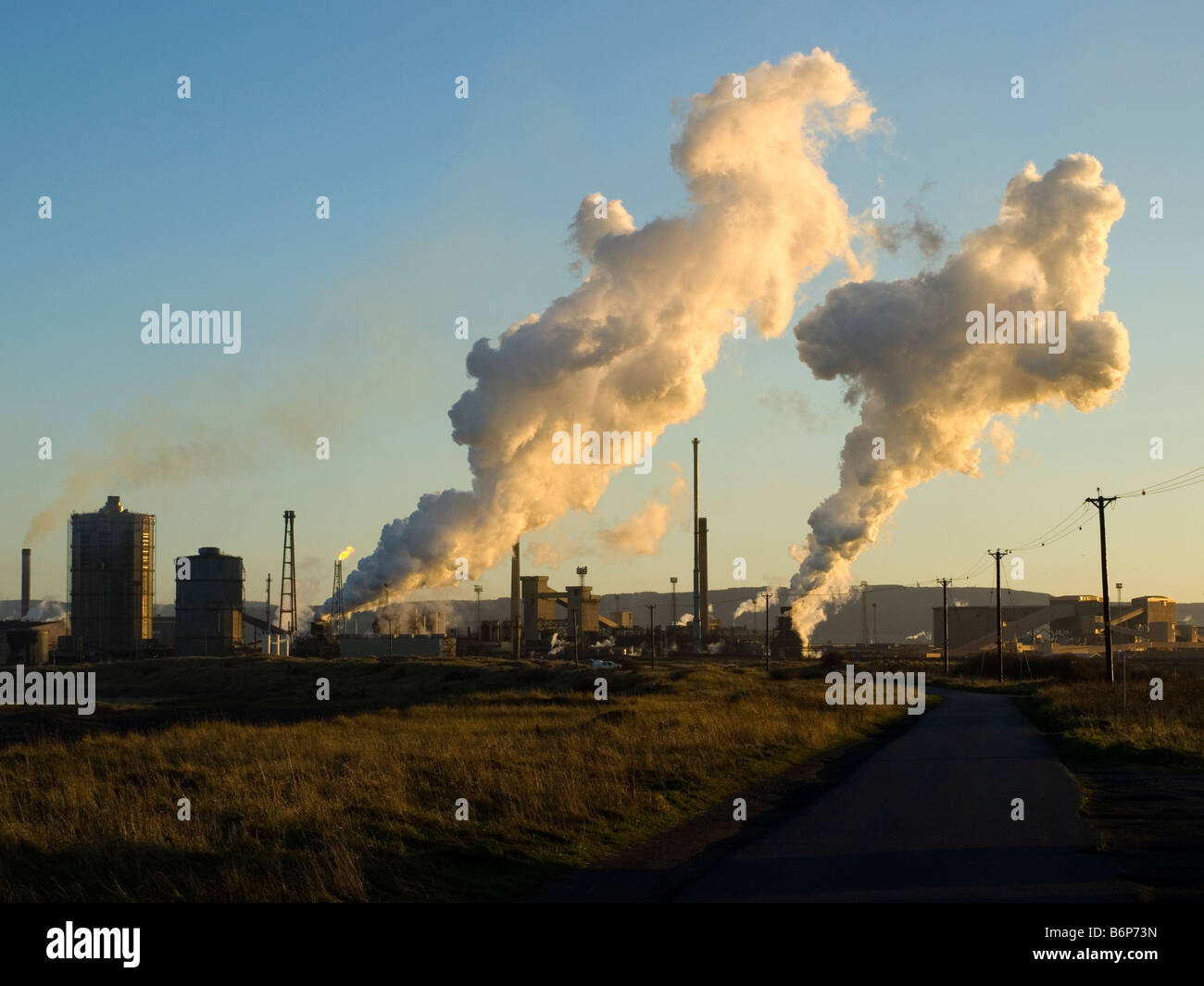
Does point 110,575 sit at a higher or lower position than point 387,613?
higher

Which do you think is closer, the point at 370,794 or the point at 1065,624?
the point at 370,794

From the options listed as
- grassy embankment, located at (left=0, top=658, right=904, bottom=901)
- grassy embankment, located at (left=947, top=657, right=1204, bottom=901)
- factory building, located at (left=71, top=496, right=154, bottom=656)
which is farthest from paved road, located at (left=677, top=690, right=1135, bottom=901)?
factory building, located at (left=71, top=496, right=154, bottom=656)

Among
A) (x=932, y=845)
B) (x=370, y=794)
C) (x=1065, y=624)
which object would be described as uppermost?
(x=370, y=794)

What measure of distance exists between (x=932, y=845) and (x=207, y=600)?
110880 millimetres

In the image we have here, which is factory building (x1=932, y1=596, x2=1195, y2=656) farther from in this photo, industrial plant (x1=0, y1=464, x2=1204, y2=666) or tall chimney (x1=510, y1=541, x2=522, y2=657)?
tall chimney (x1=510, y1=541, x2=522, y2=657)

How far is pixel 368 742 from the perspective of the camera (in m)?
31.5

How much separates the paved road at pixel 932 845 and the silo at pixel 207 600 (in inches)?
3906

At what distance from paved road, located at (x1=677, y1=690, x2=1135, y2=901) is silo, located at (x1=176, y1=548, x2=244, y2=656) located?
99.2 m

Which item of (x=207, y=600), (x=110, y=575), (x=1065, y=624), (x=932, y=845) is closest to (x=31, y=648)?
(x=110, y=575)

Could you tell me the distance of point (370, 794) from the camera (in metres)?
19.1

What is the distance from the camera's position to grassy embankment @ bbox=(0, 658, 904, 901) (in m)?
13.6

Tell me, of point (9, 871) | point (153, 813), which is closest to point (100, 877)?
point (9, 871)

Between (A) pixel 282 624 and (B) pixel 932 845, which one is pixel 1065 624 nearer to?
(A) pixel 282 624
